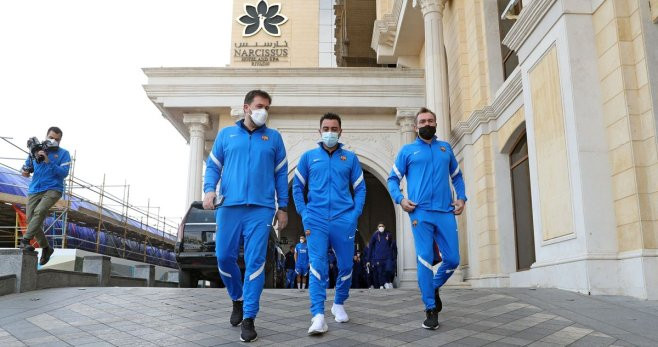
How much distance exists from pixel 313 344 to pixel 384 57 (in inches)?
783

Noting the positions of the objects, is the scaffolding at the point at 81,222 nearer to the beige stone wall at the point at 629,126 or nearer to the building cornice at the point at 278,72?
the building cornice at the point at 278,72

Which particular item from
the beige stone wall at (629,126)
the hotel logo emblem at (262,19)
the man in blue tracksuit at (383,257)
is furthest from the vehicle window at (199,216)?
the hotel logo emblem at (262,19)

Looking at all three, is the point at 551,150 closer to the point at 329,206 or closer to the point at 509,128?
the point at 509,128

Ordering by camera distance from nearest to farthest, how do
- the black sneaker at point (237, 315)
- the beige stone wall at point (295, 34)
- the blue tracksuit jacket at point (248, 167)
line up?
the blue tracksuit jacket at point (248, 167), the black sneaker at point (237, 315), the beige stone wall at point (295, 34)

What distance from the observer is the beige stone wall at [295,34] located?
2892cm

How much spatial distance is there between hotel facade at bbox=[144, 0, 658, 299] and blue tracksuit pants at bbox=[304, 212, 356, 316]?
3.62 metres

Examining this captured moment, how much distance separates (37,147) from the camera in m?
8.21

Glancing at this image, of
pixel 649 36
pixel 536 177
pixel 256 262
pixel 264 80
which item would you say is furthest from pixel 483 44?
pixel 256 262

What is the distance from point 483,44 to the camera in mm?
13680

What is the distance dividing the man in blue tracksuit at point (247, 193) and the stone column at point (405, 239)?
11278mm

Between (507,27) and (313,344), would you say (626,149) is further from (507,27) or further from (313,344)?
(507,27)

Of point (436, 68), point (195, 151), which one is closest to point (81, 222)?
→ point (195, 151)

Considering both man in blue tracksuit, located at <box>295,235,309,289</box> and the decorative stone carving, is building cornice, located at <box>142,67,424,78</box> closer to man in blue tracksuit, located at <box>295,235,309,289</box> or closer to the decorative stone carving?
the decorative stone carving

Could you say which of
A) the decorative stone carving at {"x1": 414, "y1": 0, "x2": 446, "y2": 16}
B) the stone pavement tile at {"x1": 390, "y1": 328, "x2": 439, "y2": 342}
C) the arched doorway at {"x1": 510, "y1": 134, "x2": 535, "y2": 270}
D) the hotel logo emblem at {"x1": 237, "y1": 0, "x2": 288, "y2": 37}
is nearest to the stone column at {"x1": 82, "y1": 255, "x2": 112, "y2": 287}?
the stone pavement tile at {"x1": 390, "y1": 328, "x2": 439, "y2": 342}
